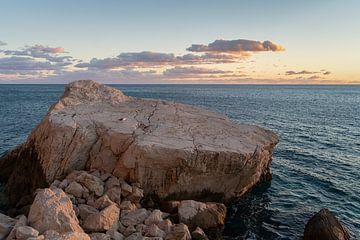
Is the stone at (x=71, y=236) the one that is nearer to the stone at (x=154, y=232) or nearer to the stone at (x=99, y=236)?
the stone at (x=99, y=236)

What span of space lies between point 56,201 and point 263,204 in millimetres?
13042

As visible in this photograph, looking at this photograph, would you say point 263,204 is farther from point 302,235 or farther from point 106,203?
point 106,203

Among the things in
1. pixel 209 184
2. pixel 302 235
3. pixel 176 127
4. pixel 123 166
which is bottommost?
pixel 302 235

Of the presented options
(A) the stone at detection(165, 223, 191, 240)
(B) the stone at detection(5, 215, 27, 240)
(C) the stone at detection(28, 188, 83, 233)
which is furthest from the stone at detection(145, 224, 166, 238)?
(B) the stone at detection(5, 215, 27, 240)

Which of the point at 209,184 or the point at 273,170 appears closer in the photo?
the point at 209,184

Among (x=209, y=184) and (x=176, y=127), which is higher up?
(x=176, y=127)

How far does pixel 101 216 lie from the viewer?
48.0ft

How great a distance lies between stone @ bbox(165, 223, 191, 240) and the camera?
14.6 m

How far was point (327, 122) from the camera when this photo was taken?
53844 mm

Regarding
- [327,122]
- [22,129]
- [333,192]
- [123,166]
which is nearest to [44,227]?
[123,166]

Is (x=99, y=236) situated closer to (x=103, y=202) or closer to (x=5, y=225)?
(x=103, y=202)

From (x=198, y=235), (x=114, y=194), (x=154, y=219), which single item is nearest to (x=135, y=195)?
(x=114, y=194)

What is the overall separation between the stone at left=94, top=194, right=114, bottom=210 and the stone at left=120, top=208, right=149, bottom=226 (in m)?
0.95

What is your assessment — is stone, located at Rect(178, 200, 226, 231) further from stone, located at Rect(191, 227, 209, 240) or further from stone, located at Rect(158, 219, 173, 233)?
stone, located at Rect(158, 219, 173, 233)
